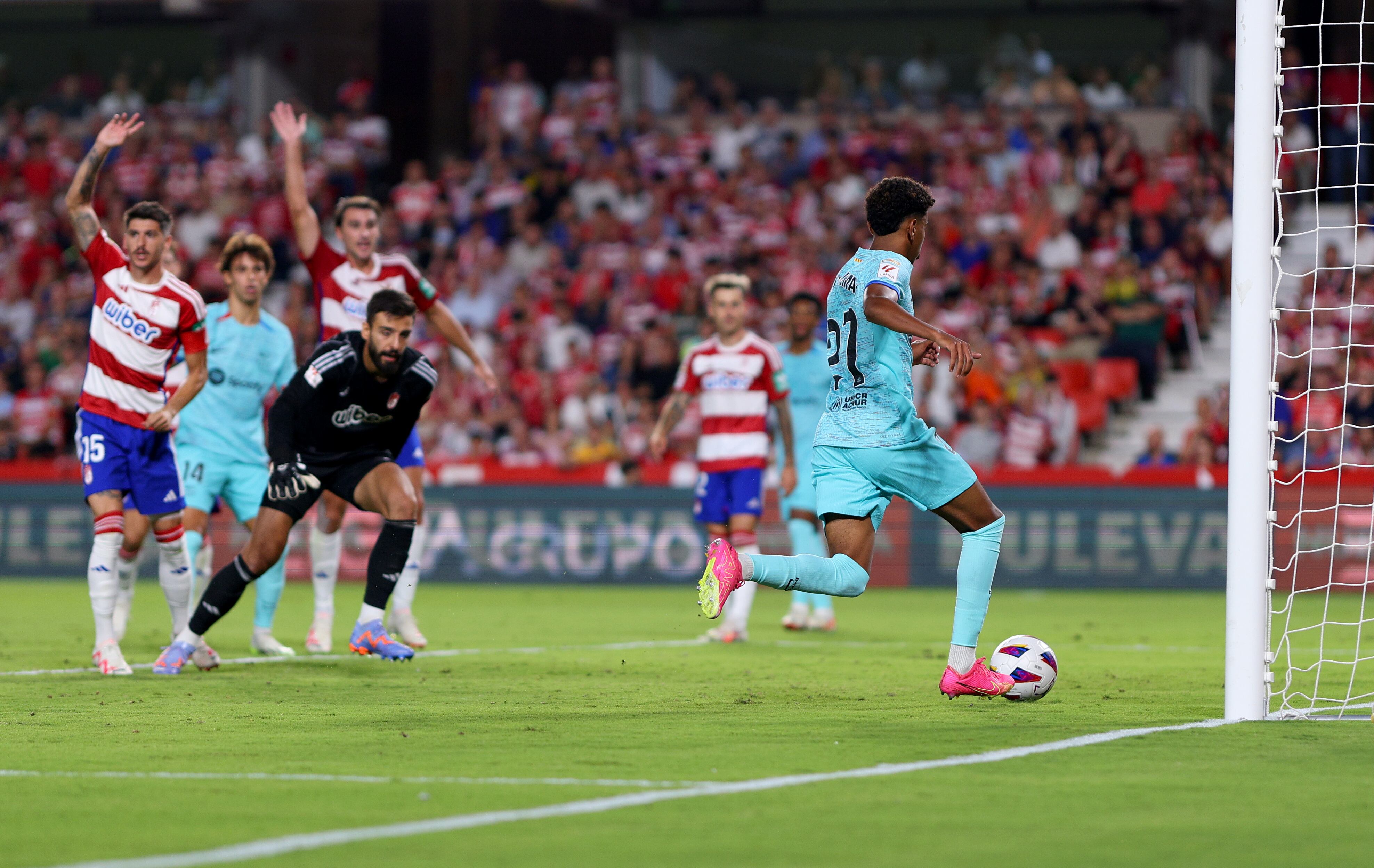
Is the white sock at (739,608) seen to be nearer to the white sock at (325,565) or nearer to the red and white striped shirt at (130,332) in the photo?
the white sock at (325,565)

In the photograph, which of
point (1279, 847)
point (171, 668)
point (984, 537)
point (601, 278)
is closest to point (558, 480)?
point (601, 278)

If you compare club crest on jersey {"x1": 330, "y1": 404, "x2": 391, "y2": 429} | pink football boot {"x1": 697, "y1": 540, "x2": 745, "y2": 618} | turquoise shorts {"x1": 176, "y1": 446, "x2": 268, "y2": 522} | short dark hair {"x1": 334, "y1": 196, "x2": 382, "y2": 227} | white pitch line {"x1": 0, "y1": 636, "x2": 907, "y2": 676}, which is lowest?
white pitch line {"x1": 0, "y1": 636, "x2": 907, "y2": 676}

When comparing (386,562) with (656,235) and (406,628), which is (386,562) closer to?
(406,628)

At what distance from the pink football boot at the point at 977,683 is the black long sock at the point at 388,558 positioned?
9.59ft

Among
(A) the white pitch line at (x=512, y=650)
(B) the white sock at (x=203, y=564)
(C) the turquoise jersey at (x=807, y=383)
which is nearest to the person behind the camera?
(A) the white pitch line at (x=512, y=650)

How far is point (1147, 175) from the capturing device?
72.3 ft

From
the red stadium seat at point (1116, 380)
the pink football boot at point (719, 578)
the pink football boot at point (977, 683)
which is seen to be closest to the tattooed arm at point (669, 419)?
the pink football boot at point (977, 683)

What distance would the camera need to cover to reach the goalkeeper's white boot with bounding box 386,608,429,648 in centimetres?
1088

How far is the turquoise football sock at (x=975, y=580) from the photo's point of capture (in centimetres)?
762

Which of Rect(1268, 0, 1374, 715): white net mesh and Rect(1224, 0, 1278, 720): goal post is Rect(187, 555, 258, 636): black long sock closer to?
Rect(1224, 0, 1278, 720): goal post

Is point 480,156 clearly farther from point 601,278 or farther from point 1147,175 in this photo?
point 1147,175

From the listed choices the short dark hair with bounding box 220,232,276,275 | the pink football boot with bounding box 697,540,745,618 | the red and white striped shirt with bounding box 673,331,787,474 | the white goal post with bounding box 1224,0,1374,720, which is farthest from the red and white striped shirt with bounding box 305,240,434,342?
the white goal post with bounding box 1224,0,1374,720

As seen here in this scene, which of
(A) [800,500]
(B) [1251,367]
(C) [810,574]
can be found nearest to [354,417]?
(C) [810,574]

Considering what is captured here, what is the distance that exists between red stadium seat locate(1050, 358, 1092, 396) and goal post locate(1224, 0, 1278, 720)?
12.8m
